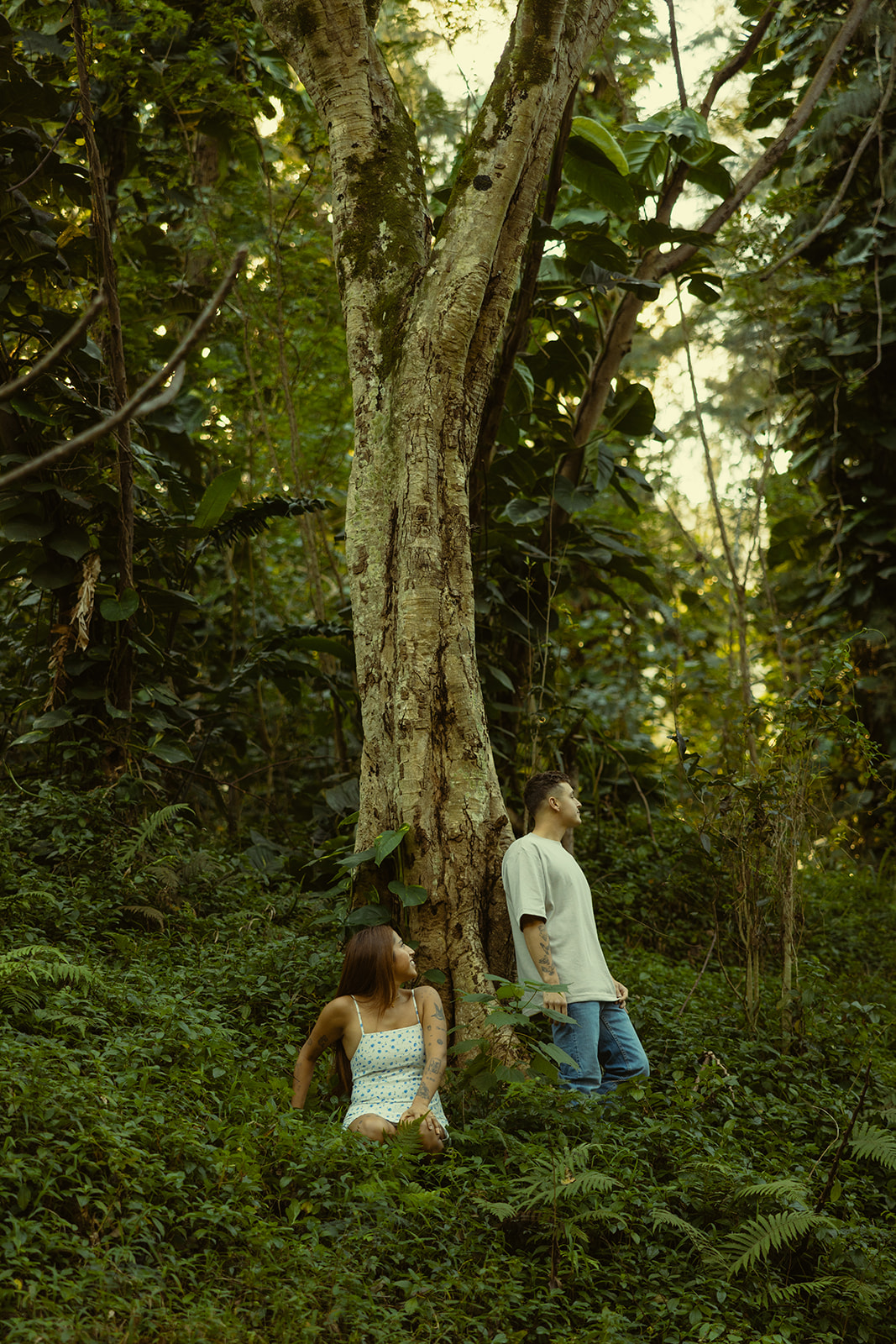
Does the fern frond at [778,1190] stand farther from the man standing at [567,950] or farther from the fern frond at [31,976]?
the fern frond at [31,976]

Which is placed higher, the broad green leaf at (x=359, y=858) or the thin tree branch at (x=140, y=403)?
the thin tree branch at (x=140, y=403)

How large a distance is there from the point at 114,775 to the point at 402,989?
9.27 ft

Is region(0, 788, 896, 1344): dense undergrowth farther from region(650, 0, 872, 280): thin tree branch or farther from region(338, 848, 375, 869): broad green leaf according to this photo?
region(650, 0, 872, 280): thin tree branch

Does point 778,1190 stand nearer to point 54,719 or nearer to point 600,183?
point 54,719

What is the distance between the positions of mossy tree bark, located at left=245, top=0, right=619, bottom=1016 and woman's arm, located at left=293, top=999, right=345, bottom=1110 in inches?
18.2

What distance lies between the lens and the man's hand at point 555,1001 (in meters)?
3.73

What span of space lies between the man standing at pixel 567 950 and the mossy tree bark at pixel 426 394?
0.18 m

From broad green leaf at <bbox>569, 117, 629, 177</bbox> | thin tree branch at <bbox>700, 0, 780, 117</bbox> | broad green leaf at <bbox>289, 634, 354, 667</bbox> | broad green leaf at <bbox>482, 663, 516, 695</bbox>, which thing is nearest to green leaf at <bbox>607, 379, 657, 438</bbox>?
broad green leaf at <bbox>569, 117, 629, 177</bbox>

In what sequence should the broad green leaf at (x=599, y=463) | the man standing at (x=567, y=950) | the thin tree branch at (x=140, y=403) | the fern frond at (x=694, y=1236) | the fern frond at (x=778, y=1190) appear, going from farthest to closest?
the broad green leaf at (x=599, y=463) → the man standing at (x=567, y=950) → the fern frond at (x=778, y=1190) → the fern frond at (x=694, y=1236) → the thin tree branch at (x=140, y=403)

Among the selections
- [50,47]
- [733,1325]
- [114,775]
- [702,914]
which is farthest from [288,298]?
[733,1325]

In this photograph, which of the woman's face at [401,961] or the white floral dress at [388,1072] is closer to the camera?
the white floral dress at [388,1072]

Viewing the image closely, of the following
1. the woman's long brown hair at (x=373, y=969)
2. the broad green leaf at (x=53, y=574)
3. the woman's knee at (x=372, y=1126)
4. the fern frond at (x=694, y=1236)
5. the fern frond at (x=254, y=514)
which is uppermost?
the fern frond at (x=254, y=514)

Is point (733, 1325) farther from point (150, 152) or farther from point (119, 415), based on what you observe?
point (150, 152)

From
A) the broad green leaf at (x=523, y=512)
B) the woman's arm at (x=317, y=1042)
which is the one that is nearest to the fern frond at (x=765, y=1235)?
the woman's arm at (x=317, y=1042)
